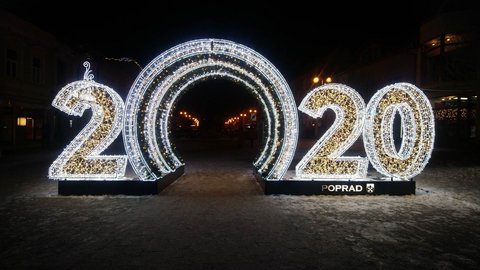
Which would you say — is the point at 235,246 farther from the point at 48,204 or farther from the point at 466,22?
the point at 466,22

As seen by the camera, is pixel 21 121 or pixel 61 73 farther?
pixel 61 73

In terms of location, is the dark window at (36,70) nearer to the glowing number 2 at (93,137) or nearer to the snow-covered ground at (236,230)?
the snow-covered ground at (236,230)

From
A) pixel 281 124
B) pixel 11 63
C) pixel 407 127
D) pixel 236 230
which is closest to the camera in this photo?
pixel 236 230

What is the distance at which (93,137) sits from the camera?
936 centimetres

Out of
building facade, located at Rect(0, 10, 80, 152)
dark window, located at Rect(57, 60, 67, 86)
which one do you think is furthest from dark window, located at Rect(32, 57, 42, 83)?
dark window, located at Rect(57, 60, 67, 86)

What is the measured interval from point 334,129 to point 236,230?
415cm

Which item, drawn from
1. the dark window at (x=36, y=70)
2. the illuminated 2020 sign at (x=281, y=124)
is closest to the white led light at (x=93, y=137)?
the illuminated 2020 sign at (x=281, y=124)

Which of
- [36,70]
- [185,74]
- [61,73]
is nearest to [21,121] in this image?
[36,70]

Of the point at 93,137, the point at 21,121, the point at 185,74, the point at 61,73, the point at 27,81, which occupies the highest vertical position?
the point at 61,73

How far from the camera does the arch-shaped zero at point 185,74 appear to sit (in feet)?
30.5

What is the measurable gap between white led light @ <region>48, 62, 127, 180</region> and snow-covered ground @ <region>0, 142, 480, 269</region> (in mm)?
768

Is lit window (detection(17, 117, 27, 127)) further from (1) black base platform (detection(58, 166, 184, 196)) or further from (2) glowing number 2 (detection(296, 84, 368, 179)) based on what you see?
(2) glowing number 2 (detection(296, 84, 368, 179))

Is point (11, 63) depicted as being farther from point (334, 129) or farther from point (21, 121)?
point (334, 129)

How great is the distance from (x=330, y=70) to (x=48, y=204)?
3942 centimetres
